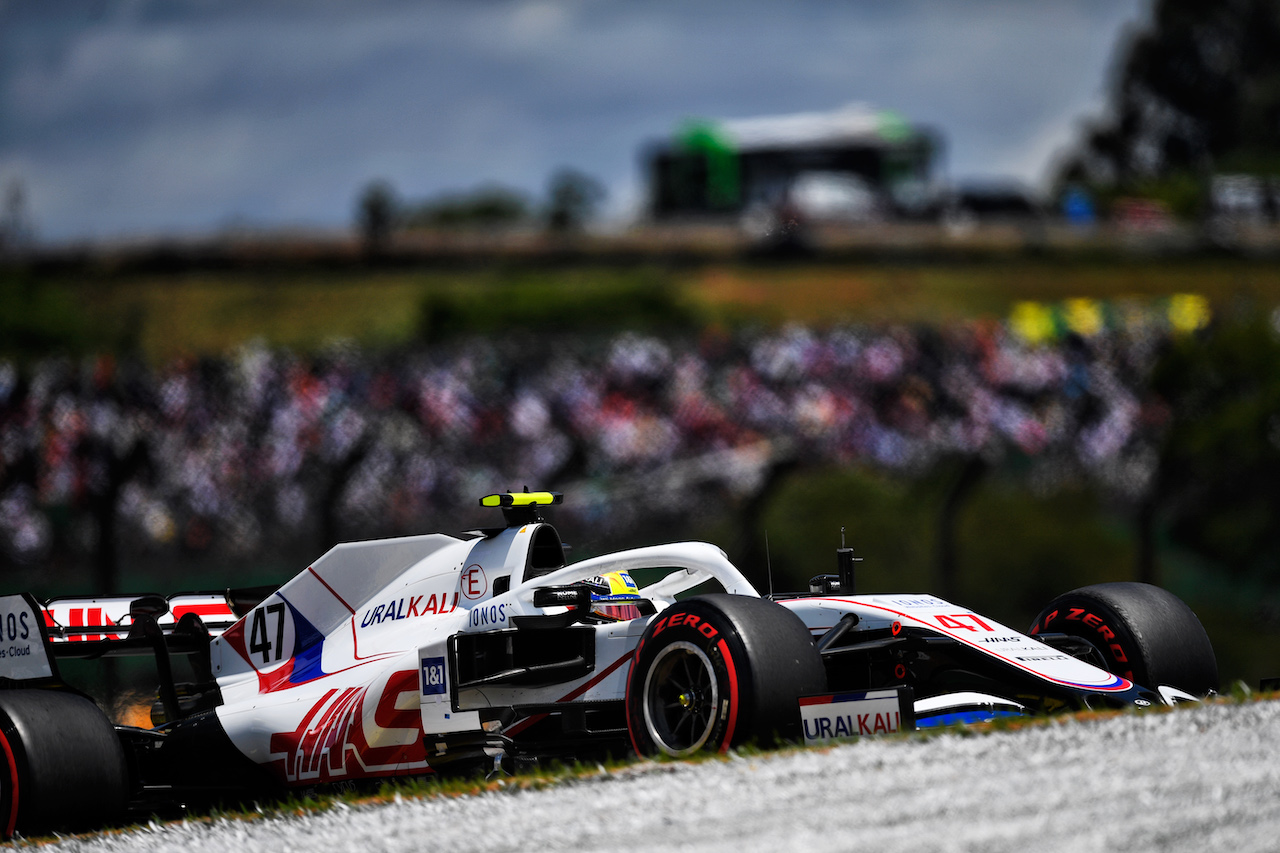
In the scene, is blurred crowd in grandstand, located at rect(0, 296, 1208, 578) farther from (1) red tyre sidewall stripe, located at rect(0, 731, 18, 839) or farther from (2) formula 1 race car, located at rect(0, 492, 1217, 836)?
(1) red tyre sidewall stripe, located at rect(0, 731, 18, 839)

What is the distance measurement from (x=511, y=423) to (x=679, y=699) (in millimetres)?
9231

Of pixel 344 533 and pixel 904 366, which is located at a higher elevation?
pixel 904 366

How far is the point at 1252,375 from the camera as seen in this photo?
15.2 meters

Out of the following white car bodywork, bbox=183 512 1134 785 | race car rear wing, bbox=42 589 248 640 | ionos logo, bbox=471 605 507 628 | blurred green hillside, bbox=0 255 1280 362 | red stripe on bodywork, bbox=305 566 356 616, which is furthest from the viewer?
blurred green hillside, bbox=0 255 1280 362

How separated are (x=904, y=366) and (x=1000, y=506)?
3364 mm

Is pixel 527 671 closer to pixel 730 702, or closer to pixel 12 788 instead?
pixel 730 702

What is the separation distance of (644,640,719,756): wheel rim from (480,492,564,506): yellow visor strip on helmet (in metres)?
1.30

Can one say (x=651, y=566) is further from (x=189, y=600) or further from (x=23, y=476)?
(x=23, y=476)

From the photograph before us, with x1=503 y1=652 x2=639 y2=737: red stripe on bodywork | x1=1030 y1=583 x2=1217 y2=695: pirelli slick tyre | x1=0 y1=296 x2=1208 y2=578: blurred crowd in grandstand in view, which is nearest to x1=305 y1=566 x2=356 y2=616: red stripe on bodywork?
x1=503 y1=652 x2=639 y2=737: red stripe on bodywork

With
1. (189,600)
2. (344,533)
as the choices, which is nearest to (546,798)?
(189,600)

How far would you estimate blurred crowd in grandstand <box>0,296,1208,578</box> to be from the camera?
12.5 metres

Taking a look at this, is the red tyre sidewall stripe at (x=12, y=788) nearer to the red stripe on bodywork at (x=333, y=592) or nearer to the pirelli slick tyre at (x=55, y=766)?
the pirelli slick tyre at (x=55, y=766)

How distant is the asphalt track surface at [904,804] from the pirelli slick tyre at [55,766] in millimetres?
592

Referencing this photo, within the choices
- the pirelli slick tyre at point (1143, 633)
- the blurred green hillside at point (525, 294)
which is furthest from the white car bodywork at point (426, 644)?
the blurred green hillside at point (525, 294)
